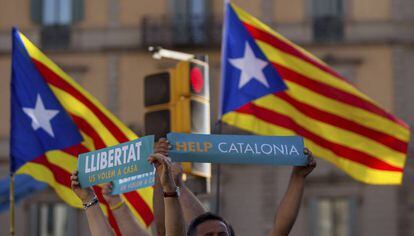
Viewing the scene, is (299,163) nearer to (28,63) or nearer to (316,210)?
(28,63)

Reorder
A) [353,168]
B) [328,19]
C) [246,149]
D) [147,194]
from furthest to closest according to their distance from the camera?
[328,19] < [353,168] < [147,194] < [246,149]

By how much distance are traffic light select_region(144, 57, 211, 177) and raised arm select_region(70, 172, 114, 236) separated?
3.88 meters

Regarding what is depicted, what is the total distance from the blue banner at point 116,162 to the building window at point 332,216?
23949 mm

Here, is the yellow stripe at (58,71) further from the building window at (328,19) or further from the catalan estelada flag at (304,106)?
the building window at (328,19)

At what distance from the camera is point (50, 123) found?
1212 centimetres

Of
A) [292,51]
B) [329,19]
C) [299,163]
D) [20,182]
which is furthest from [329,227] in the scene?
[299,163]

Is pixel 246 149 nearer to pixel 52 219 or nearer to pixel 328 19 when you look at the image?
pixel 328 19

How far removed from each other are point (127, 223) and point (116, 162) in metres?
0.83

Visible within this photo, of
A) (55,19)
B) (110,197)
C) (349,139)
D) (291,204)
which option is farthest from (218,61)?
(291,204)

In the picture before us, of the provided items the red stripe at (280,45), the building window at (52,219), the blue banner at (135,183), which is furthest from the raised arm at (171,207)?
the building window at (52,219)

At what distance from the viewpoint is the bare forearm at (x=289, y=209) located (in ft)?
22.8

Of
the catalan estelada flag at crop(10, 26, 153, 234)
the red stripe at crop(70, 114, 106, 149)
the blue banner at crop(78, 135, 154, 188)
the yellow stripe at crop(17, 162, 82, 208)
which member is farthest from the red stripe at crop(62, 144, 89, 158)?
the blue banner at crop(78, 135, 154, 188)

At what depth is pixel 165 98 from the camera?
11.9 meters

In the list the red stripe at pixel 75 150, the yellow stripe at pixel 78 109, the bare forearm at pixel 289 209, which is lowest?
the red stripe at pixel 75 150
